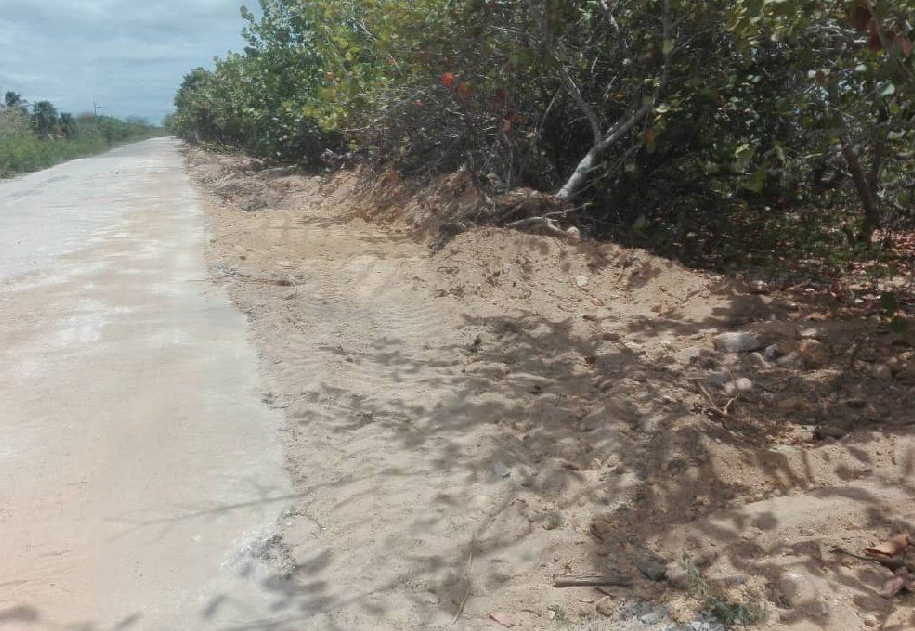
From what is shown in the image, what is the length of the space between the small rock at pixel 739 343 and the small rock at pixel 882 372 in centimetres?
69

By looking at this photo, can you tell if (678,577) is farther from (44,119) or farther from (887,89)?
(44,119)

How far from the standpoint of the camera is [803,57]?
5.30 meters

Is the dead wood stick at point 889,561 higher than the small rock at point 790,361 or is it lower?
lower

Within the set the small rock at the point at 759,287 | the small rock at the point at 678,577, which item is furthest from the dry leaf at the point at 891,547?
the small rock at the point at 759,287

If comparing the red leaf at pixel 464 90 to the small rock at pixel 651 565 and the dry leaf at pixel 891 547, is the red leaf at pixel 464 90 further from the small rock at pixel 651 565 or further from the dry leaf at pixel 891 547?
the dry leaf at pixel 891 547

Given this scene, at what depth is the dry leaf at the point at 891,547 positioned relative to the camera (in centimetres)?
278

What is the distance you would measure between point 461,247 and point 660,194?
246 cm

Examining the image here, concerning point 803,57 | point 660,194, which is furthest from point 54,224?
point 803,57

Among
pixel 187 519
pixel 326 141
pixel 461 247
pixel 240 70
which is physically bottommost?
pixel 187 519

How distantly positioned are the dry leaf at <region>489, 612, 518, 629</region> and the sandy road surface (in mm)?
868

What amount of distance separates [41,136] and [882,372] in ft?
146

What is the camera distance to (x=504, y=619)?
9.30 ft

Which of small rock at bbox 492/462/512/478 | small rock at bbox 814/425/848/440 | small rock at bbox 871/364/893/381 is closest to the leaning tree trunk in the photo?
small rock at bbox 871/364/893/381

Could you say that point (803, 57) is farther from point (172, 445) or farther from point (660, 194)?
point (172, 445)
